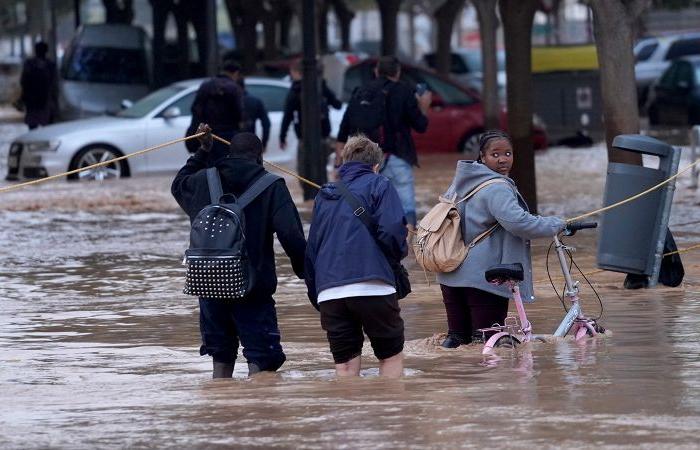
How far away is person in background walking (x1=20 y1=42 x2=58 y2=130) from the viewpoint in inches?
1090

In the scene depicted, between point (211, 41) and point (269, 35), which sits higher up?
point (211, 41)

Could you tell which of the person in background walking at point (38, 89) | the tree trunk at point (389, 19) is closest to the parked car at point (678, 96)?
the tree trunk at point (389, 19)

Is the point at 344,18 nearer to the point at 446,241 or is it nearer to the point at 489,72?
the point at 489,72

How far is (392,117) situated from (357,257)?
5.92 m

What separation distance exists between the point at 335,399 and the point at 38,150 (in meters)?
15.1

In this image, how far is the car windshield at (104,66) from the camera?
1201 inches

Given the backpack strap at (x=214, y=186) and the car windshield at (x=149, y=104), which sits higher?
the backpack strap at (x=214, y=186)

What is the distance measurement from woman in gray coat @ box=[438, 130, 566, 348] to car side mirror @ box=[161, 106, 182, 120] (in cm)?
1328

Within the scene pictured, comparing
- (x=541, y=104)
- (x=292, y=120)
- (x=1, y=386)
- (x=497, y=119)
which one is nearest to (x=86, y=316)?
(x=1, y=386)

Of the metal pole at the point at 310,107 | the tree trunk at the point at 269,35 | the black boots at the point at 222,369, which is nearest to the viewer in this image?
the black boots at the point at 222,369

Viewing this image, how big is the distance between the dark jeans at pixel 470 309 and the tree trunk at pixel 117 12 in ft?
104

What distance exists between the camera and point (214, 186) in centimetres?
848

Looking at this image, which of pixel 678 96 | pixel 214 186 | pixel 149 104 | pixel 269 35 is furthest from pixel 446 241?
pixel 269 35

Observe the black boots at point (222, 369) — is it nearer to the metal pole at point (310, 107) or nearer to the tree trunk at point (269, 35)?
the metal pole at point (310, 107)
